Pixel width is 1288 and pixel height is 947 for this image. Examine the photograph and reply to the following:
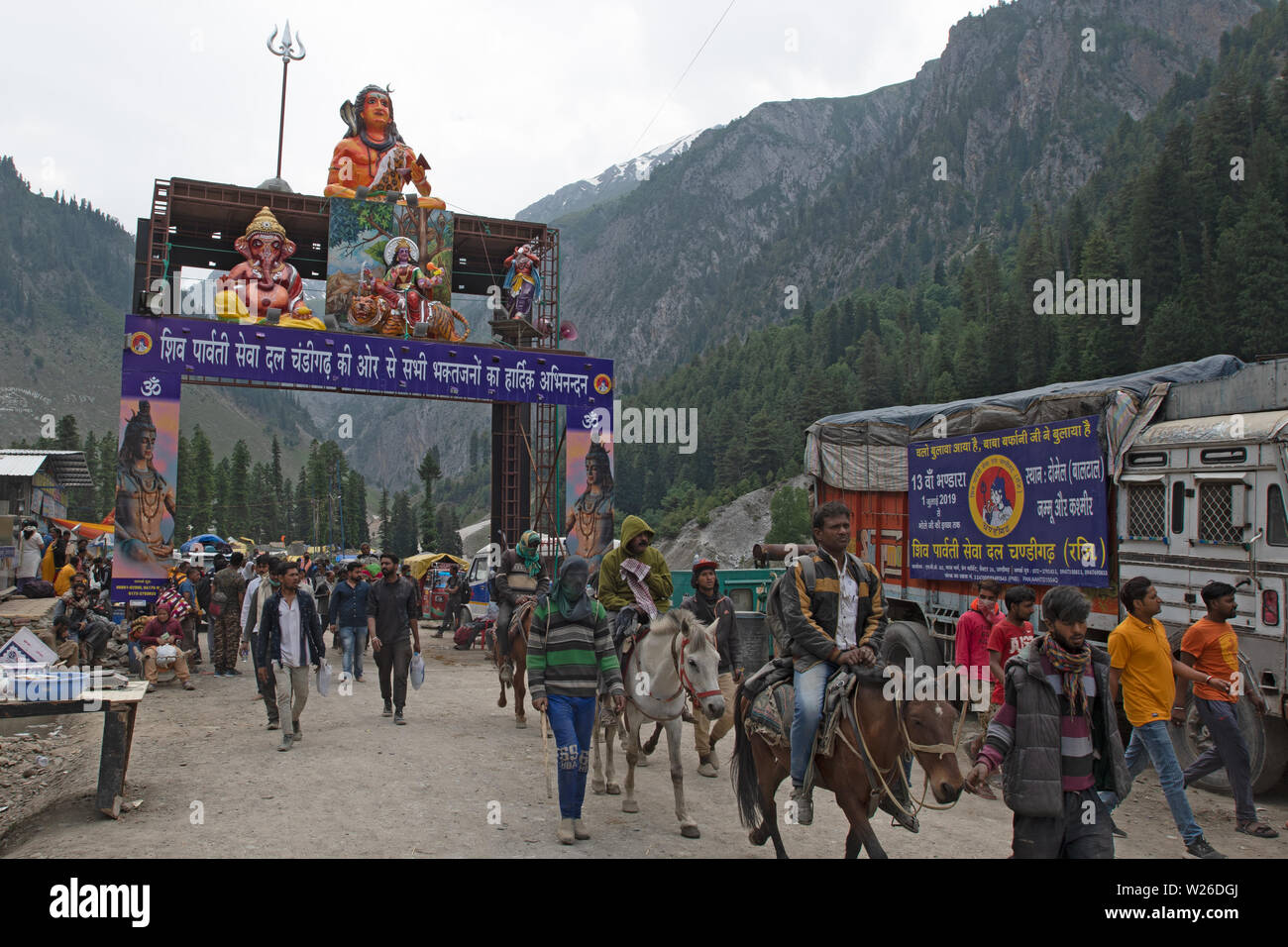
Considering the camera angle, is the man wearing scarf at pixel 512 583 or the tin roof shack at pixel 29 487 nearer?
the man wearing scarf at pixel 512 583

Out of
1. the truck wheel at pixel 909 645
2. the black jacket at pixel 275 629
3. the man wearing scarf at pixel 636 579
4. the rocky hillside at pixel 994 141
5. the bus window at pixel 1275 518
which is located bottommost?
the truck wheel at pixel 909 645

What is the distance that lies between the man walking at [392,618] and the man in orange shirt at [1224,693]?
8.03 meters

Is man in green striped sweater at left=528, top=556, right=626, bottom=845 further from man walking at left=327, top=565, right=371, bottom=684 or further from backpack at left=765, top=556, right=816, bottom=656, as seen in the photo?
man walking at left=327, top=565, right=371, bottom=684

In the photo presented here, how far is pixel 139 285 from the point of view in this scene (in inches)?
912

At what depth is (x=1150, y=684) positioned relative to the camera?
6.31 meters

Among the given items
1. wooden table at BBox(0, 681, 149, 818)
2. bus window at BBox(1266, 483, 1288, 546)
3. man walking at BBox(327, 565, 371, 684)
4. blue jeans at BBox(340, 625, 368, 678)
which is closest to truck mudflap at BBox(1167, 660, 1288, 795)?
bus window at BBox(1266, 483, 1288, 546)

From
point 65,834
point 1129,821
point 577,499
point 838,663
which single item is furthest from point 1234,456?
point 577,499

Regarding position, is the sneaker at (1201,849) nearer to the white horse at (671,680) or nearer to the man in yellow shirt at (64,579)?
the white horse at (671,680)

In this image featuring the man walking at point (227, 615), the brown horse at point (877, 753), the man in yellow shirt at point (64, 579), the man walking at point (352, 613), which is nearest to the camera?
the brown horse at point (877, 753)

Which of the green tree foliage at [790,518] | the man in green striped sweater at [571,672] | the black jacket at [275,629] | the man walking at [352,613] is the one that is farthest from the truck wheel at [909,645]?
the green tree foliage at [790,518]

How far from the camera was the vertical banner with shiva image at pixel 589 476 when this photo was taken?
79.8 ft

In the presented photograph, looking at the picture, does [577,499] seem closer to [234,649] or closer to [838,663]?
[234,649]

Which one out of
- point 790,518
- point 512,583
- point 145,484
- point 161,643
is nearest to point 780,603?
point 512,583

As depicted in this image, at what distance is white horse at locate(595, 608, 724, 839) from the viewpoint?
6.90m
